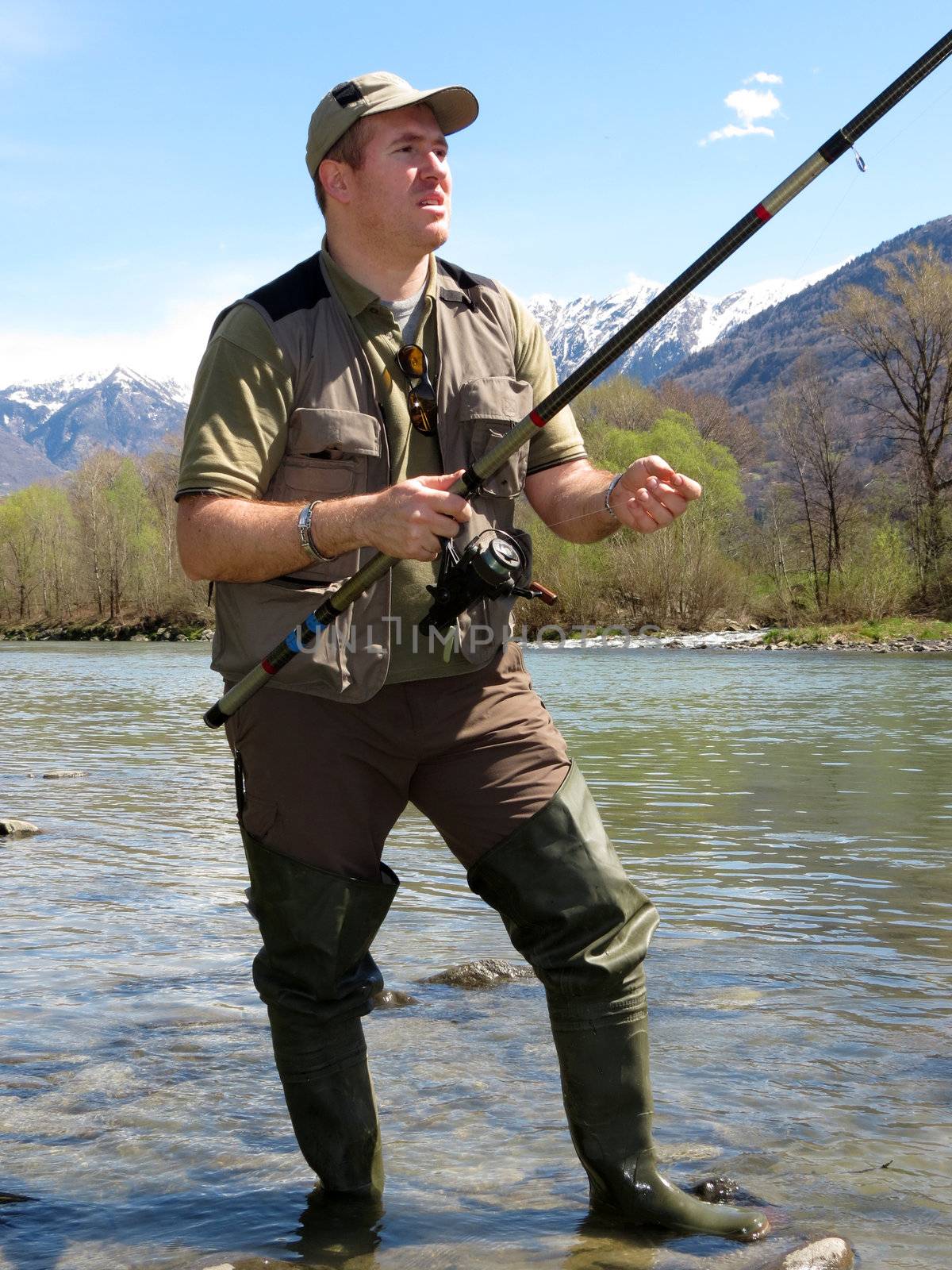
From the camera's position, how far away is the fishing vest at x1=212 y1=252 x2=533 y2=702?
2799 millimetres

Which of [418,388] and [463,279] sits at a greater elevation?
[463,279]

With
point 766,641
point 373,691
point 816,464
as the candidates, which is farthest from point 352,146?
point 816,464

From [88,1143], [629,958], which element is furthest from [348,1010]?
[88,1143]

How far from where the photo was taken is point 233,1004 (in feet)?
15.5

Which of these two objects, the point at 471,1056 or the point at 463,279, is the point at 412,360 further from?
the point at 471,1056

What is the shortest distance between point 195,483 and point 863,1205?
81.7 inches

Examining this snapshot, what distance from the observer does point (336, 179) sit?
2902mm

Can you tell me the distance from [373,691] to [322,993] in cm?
63

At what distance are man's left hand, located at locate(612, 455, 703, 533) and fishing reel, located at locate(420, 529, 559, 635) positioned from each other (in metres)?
0.25

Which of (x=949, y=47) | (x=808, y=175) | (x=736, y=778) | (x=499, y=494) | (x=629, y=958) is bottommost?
(x=736, y=778)

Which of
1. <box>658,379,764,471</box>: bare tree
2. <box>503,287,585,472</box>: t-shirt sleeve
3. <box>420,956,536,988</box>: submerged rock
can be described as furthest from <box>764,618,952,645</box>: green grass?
<box>658,379,764,471</box>: bare tree

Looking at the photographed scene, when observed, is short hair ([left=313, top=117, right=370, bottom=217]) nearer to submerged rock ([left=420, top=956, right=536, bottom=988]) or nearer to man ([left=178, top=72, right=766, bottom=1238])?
man ([left=178, top=72, right=766, bottom=1238])

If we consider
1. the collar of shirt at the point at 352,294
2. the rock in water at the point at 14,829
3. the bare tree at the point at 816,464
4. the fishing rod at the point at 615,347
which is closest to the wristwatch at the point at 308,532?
the fishing rod at the point at 615,347

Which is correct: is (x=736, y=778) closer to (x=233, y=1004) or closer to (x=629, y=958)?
(x=233, y=1004)
